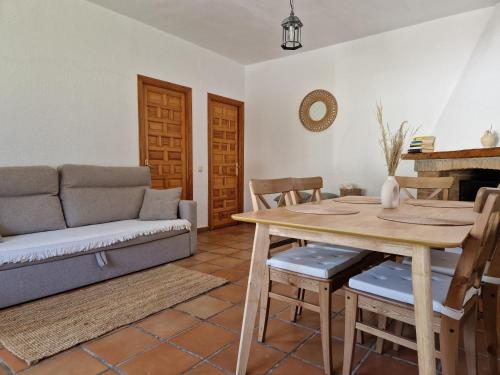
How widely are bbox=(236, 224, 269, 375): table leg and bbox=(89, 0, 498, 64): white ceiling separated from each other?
2852mm

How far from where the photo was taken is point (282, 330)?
6.20 feet

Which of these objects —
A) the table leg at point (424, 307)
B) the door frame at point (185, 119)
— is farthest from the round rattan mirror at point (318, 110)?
the table leg at point (424, 307)

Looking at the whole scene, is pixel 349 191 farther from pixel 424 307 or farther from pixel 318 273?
pixel 424 307

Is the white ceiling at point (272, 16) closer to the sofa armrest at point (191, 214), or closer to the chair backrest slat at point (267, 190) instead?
the sofa armrest at point (191, 214)

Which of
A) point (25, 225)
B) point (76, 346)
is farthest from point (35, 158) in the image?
point (76, 346)

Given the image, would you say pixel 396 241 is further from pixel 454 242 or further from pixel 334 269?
pixel 334 269

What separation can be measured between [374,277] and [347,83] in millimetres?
3725

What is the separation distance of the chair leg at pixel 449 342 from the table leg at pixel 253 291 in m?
0.72

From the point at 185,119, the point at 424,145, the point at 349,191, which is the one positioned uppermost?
the point at 185,119

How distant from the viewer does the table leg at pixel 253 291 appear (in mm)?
1422

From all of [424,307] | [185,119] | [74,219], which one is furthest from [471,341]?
[185,119]

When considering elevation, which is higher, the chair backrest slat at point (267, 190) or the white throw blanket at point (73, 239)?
A: the chair backrest slat at point (267, 190)

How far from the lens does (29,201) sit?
2.75m

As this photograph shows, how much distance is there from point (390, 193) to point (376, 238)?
2.61 ft
